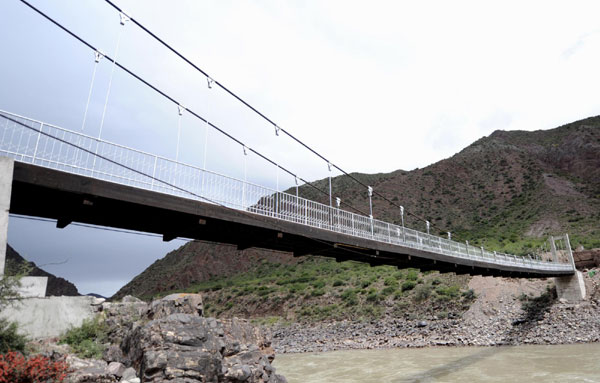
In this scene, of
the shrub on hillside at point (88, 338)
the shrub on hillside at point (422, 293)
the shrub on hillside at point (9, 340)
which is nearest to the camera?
the shrub on hillside at point (9, 340)

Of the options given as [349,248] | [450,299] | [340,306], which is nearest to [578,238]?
[450,299]

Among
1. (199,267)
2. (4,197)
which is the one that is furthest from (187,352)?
(199,267)

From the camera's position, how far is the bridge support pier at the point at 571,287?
25266 mm

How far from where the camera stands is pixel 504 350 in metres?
20.8

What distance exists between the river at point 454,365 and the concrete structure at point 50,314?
29.4ft

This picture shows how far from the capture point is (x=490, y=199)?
6259cm

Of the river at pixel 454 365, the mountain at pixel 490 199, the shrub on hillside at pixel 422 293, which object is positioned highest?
the mountain at pixel 490 199

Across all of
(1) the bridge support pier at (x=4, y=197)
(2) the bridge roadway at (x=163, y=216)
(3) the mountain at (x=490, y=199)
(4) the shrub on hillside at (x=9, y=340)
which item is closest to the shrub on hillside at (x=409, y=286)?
(3) the mountain at (x=490, y=199)

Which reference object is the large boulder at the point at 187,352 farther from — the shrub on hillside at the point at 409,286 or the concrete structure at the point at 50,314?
the shrub on hillside at the point at 409,286

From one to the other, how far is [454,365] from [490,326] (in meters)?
9.45

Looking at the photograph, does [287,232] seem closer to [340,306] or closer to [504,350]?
[504,350]

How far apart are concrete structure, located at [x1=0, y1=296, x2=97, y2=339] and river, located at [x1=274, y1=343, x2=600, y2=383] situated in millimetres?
8962

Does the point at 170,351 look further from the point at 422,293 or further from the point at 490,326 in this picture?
the point at 422,293

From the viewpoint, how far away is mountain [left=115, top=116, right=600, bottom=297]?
1977 inches
